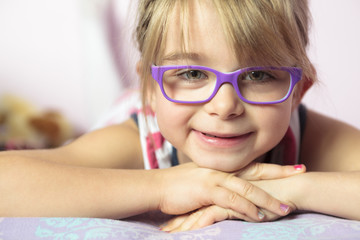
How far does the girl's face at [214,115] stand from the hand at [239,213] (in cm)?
3

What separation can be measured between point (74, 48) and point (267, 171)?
2145 mm

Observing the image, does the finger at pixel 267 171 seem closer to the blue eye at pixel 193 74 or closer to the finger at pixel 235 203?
the finger at pixel 235 203

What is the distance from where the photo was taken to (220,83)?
1022 millimetres

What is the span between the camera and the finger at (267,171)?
1.10 meters

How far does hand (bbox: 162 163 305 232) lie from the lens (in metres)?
1.04

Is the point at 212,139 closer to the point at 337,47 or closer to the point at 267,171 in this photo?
the point at 267,171

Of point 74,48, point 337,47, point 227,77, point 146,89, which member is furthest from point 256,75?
point 74,48

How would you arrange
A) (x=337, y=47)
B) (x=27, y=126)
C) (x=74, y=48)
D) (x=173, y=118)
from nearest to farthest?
1. (x=173, y=118)
2. (x=27, y=126)
3. (x=337, y=47)
4. (x=74, y=48)

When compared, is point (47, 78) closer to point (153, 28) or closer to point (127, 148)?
point (127, 148)

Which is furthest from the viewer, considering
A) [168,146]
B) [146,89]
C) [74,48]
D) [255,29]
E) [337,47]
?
[74,48]

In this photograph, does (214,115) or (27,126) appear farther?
(27,126)

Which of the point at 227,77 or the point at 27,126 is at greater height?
the point at 227,77

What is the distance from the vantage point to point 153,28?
1.12 m

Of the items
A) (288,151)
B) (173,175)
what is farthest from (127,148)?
(288,151)
